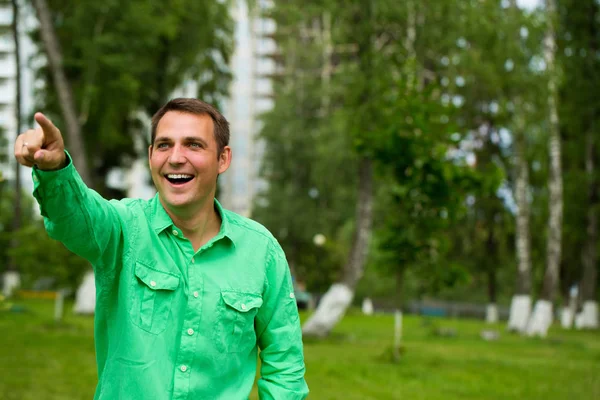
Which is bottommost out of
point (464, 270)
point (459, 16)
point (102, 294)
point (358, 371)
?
point (358, 371)

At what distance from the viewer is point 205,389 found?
260 cm

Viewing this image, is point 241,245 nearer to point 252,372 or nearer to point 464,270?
point 252,372

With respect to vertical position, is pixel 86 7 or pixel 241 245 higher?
pixel 86 7

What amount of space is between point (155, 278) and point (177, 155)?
0.38m

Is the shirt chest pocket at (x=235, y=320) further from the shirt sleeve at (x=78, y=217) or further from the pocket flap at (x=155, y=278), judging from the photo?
the shirt sleeve at (x=78, y=217)

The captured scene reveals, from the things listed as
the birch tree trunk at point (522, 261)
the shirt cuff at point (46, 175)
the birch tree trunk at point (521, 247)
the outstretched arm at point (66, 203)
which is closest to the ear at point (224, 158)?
the outstretched arm at point (66, 203)

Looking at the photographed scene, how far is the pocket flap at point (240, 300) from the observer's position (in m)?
2.66

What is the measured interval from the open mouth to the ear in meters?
0.20

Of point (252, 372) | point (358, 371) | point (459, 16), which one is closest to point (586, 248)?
point (459, 16)

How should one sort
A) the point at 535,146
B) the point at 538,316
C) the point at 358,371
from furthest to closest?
the point at 535,146 < the point at 538,316 < the point at 358,371

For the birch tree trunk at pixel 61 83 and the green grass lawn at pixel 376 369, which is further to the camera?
the birch tree trunk at pixel 61 83

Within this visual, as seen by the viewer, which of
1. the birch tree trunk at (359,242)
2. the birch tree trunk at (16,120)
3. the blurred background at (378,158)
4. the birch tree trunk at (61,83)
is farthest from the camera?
the birch tree trunk at (16,120)

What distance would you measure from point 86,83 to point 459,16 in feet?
28.0

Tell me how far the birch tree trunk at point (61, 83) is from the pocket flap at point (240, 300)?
1483 cm
